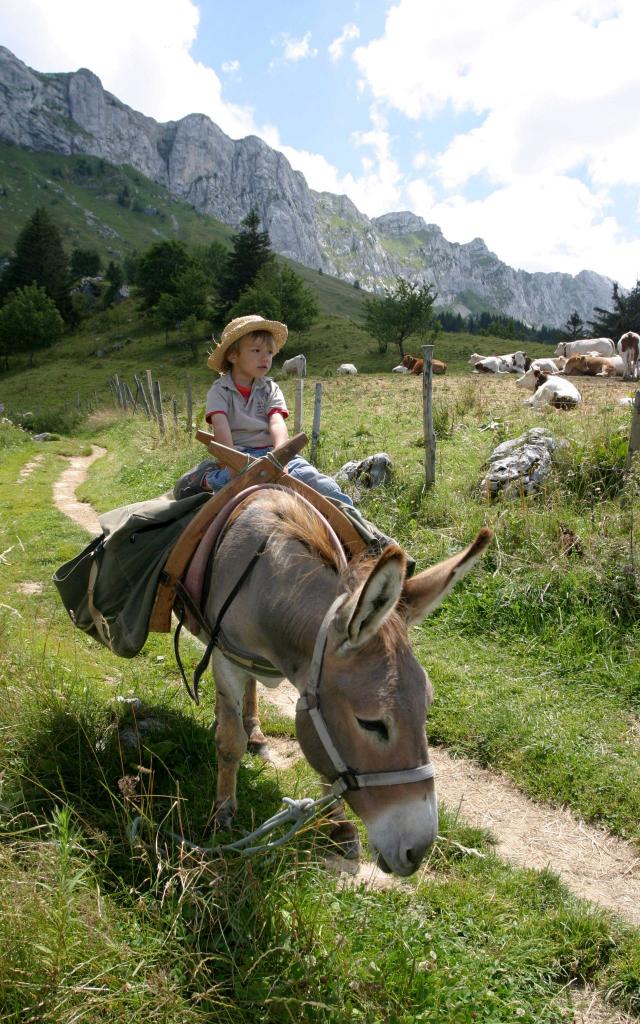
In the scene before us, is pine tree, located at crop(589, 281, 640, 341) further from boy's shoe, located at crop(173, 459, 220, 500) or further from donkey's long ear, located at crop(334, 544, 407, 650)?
donkey's long ear, located at crop(334, 544, 407, 650)

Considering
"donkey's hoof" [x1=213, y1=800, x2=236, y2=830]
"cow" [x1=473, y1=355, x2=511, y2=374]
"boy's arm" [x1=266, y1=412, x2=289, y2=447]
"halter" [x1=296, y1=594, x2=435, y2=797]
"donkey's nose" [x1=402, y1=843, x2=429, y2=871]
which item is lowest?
"donkey's hoof" [x1=213, y1=800, x2=236, y2=830]

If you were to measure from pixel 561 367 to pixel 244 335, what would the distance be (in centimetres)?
2241

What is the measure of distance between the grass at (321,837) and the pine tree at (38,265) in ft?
215

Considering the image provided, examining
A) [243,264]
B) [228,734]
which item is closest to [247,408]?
[228,734]

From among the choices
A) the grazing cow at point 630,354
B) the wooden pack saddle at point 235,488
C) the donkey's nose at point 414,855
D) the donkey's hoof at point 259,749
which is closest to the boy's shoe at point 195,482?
the wooden pack saddle at point 235,488

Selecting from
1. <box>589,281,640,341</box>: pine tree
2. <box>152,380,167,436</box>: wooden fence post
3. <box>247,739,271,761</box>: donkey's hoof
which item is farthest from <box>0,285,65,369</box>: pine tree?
<box>247,739,271,761</box>: donkey's hoof

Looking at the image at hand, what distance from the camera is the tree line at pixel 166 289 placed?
43.8m

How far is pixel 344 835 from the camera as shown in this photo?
120 inches

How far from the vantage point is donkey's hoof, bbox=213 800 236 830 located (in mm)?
2982

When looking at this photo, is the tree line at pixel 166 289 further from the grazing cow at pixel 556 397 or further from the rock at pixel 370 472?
the rock at pixel 370 472

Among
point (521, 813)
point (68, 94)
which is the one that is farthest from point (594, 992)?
point (68, 94)

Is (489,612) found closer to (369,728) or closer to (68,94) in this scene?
(369,728)

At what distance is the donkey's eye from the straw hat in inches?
101

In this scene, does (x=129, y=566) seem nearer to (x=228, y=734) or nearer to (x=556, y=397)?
(x=228, y=734)
